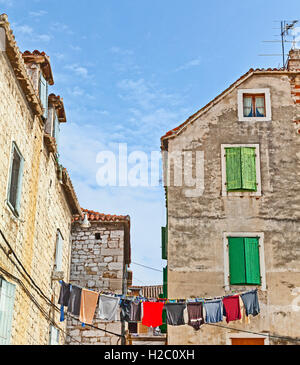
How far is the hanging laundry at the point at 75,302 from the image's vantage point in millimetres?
16041

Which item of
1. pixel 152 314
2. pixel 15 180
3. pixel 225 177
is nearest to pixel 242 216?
pixel 225 177

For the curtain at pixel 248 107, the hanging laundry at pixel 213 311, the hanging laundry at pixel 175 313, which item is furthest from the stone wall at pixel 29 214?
the curtain at pixel 248 107

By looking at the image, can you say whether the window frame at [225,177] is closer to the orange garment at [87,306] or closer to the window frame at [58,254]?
the window frame at [58,254]

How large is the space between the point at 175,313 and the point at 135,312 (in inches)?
43.3

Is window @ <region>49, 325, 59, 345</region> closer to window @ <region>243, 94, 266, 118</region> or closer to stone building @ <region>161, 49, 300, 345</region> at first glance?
stone building @ <region>161, 49, 300, 345</region>

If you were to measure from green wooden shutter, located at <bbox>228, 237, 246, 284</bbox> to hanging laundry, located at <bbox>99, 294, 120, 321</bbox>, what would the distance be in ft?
12.5

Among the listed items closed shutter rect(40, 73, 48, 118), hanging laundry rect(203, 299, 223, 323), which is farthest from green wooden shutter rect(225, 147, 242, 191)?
closed shutter rect(40, 73, 48, 118)

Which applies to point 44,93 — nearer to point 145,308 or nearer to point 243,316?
point 145,308

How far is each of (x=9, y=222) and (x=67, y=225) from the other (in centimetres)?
797
